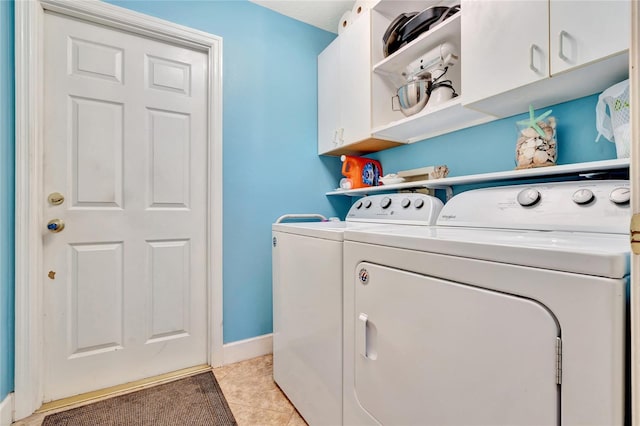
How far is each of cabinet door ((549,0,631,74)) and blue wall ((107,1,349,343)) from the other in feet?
4.94

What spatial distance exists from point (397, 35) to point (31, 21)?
72.2 inches

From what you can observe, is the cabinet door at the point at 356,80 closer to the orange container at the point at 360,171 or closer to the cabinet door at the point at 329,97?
the cabinet door at the point at 329,97

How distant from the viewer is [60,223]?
58.6 inches

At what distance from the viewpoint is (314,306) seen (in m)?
1.24

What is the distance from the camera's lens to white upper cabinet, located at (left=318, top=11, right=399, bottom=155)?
1757 millimetres

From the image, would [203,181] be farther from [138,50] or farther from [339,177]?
[339,177]

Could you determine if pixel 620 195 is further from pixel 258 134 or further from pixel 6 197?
pixel 6 197

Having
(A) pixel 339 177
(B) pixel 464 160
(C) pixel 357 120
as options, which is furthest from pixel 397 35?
(A) pixel 339 177

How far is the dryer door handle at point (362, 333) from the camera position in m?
0.97

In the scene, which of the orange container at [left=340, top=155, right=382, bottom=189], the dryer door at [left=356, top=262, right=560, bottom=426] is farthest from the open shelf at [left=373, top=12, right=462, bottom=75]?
the dryer door at [left=356, top=262, right=560, bottom=426]

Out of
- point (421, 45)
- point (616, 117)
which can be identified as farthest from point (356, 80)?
point (616, 117)

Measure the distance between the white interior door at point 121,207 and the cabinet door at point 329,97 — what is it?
0.82 metres

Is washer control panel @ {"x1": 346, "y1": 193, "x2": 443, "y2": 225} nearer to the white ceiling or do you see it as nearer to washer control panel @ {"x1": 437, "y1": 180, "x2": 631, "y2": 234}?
washer control panel @ {"x1": 437, "y1": 180, "x2": 631, "y2": 234}

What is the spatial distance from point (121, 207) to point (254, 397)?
1.28 meters
